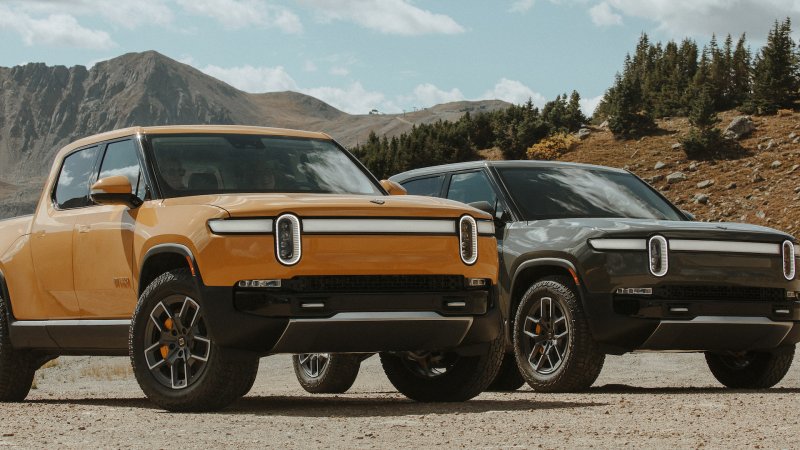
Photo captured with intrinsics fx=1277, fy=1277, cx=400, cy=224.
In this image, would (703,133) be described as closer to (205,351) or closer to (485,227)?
(485,227)

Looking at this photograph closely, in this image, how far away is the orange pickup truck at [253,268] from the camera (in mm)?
7496

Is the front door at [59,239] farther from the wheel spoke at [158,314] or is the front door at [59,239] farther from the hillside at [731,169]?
the hillside at [731,169]

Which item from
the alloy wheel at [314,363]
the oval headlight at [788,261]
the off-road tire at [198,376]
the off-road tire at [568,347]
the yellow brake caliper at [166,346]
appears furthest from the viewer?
the alloy wheel at [314,363]

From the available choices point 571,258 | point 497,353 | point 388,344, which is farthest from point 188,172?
point 571,258

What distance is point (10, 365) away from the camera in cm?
1009

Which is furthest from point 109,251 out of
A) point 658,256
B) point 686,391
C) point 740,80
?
point 740,80

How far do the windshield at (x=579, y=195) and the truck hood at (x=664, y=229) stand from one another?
51 cm

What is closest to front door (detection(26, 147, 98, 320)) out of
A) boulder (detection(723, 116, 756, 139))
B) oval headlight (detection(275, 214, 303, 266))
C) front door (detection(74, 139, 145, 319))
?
front door (detection(74, 139, 145, 319))

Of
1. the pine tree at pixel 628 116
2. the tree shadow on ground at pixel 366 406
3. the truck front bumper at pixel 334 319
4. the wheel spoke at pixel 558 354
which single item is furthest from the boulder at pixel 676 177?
the truck front bumper at pixel 334 319

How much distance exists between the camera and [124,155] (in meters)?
9.05

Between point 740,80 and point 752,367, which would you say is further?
point 740,80

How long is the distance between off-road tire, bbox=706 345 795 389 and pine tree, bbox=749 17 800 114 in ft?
132

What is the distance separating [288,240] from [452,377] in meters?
1.93

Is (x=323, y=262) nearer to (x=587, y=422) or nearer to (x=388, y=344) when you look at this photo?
(x=388, y=344)
